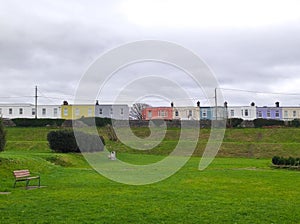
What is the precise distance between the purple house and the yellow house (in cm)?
3104

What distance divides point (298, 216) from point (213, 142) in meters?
32.6

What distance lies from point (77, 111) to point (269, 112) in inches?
1408

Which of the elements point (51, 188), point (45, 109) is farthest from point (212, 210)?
point (45, 109)

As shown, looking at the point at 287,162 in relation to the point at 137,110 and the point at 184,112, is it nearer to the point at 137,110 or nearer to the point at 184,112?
the point at 184,112

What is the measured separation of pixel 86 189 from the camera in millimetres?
12141

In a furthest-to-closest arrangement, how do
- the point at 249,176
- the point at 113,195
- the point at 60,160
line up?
the point at 60,160 → the point at 249,176 → the point at 113,195

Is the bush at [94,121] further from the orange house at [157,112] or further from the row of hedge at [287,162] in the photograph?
the row of hedge at [287,162]

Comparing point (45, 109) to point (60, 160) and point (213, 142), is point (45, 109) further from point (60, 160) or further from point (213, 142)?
point (60, 160)

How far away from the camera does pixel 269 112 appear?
75500 mm

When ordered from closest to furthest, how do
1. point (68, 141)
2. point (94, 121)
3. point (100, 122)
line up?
1. point (68, 141)
2. point (94, 121)
3. point (100, 122)

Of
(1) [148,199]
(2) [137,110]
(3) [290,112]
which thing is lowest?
(1) [148,199]

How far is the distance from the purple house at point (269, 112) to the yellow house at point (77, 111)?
31.0m

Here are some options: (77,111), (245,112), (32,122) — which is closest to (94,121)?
(32,122)

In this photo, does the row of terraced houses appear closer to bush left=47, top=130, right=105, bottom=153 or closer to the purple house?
the purple house
